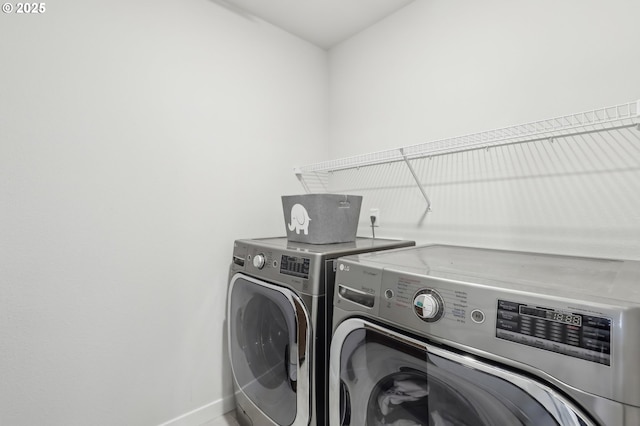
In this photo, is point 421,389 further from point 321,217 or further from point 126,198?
point 126,198

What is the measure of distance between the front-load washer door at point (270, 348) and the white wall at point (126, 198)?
26 cm

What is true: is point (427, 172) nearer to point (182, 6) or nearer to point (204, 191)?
point (204, 191)

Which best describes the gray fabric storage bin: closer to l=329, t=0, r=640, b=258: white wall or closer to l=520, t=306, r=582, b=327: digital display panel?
l=329, t=0, r=640, b=258: white wall

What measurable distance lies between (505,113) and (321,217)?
1037 millimetres

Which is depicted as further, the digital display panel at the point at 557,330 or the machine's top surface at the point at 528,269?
the machine's top surface at the point at 528,269

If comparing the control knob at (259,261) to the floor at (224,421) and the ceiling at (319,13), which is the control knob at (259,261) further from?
the ceiling at (319,13)

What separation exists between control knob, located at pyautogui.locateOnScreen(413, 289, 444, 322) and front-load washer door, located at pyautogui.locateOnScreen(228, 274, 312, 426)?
1.68ft

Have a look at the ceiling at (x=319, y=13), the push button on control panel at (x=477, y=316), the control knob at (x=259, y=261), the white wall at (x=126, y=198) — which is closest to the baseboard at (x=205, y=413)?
the white wall at (x=126, y=198)

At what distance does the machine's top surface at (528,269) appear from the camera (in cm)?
75

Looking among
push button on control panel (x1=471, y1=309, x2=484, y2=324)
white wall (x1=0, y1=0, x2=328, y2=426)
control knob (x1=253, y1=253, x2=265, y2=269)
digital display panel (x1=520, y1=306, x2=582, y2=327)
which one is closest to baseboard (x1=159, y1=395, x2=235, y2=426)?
white wall (x1=0, y1=0, x2=328, y2=426)

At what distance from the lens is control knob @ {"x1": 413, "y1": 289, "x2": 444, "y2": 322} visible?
813 millimetres

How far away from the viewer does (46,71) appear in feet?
4.44

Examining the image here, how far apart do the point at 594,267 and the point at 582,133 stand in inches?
23.4

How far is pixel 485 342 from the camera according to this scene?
2.38ft
